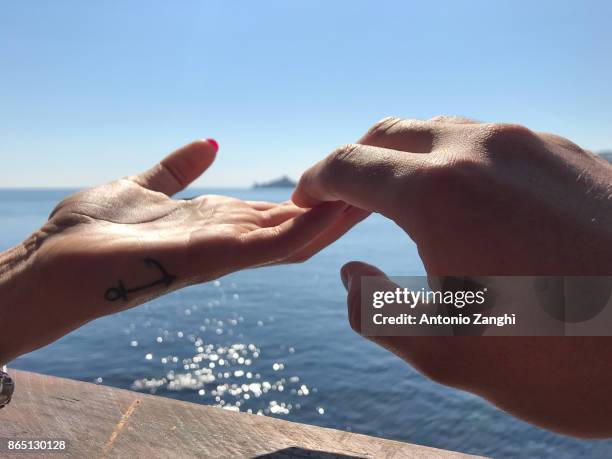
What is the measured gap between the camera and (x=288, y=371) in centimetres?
973

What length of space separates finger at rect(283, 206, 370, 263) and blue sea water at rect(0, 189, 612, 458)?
568 cm

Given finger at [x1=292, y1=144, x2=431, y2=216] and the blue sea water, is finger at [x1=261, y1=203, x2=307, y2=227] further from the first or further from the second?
the blue sea water

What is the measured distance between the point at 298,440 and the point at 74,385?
47.7 inches

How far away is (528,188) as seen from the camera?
57.1 inches

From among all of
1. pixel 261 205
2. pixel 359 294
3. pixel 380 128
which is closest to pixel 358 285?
pixel 359 294

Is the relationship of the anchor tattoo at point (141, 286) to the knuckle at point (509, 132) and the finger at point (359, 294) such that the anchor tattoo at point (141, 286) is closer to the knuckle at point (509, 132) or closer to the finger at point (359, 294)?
the finger at point (359, 294)

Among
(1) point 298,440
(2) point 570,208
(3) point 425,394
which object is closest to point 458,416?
(3) point 425,394

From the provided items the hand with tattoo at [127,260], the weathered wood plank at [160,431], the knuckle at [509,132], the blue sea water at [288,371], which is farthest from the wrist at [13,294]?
the blue sea water at [288,371]

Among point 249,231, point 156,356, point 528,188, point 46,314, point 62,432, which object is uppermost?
point 528,188

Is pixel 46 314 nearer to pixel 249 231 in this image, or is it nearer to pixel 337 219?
pixel 249 231

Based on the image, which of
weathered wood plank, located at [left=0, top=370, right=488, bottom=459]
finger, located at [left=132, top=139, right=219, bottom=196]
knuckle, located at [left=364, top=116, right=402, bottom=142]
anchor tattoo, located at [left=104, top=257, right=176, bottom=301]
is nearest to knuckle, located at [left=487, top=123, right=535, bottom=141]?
knuckle, located at [left=364, top=116, right=402, bottom=142]

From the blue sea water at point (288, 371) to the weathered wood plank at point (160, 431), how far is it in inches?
220

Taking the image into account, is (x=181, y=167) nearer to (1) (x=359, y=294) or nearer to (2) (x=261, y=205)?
(2) (x=261, y=205)

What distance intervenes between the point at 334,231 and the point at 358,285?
0.79 metres
